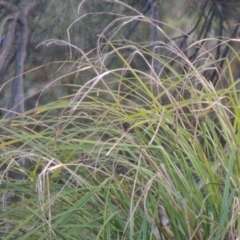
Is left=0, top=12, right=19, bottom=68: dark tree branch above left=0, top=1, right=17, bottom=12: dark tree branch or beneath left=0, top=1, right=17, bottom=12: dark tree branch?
beneath

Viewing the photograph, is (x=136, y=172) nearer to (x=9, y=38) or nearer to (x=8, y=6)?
(x=9, y=38)

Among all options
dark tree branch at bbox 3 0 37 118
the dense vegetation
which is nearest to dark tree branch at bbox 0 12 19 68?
dark tree branch at bbox 3 0 37 118

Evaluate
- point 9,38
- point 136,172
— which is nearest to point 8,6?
point 9,38

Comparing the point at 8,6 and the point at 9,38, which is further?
the point at 8,6

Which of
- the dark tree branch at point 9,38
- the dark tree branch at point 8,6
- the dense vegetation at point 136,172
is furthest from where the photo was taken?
the dark tree branch at point 8,6

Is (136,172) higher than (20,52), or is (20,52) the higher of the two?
(136,172)

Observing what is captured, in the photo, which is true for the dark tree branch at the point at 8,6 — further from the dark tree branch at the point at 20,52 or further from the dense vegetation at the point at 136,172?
the dense vegetation at the point at 136,172

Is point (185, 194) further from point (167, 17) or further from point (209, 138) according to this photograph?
point (167, 17)

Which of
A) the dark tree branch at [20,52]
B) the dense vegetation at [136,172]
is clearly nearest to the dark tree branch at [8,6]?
the dark tree branch at [20,52]

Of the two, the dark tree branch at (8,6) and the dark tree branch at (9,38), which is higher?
the dark tree branch at (8,6)

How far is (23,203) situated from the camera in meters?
2.10

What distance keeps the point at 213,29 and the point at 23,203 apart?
1820 millimetres

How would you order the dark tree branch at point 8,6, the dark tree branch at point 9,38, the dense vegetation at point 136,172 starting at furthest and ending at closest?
the dark tree branch at point 8,6, the dark tree branch at point 9,38, the dense vegetation at point 136,172

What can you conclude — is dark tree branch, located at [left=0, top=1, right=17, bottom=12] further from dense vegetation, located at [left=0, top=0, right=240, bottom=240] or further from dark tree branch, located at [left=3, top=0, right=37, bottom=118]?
dense vegetation, located at [left=0, top=0, right=240, bottom=240]
